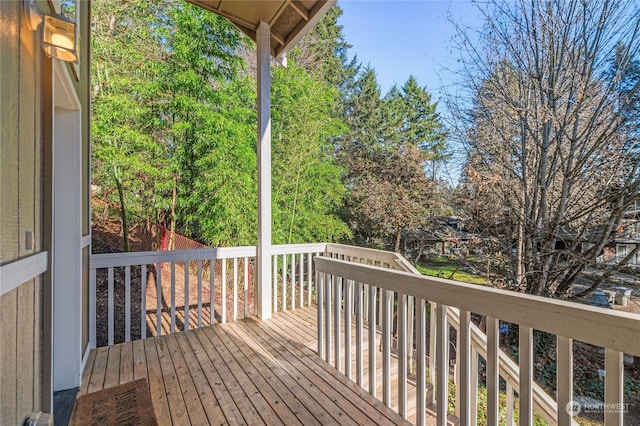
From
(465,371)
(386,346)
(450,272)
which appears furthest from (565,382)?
(450,272)

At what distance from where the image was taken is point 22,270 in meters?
1.06

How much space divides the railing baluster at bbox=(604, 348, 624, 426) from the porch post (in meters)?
3.02

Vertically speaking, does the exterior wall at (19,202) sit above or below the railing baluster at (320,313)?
above

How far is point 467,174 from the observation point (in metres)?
5.37

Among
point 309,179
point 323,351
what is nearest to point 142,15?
point 309,179

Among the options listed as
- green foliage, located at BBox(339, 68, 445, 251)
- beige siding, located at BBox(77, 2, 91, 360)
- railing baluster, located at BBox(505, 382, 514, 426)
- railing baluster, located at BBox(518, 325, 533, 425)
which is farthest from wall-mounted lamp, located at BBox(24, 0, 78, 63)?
green foliage, located at BBox(339, 68, 445, 251)

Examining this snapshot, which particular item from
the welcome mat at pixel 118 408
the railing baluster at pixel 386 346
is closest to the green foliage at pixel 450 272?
the railing baluster at pixel 386 346

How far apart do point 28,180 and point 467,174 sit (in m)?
5.69

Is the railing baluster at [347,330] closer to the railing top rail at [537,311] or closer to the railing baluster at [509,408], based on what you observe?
the railing top rail at [537,311]

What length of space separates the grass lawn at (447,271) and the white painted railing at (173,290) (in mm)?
2065

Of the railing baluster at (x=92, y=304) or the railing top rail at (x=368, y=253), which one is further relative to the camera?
the railing top rail at (x=368, y=253)

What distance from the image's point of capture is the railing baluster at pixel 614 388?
1060 mm

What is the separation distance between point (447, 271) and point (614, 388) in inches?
228

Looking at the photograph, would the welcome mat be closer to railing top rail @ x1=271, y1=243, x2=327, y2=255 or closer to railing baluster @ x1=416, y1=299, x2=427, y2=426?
railing baluster @ x1=416, y1=299, x2=427, y2=426
